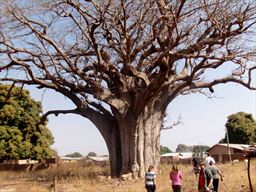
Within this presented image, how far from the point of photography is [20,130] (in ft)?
121

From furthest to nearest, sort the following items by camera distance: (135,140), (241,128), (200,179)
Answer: (241,128) → (135,140) → (200,179)

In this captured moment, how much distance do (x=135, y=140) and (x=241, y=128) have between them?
38.8m

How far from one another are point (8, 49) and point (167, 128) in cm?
1001

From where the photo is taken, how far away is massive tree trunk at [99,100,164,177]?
19250mm

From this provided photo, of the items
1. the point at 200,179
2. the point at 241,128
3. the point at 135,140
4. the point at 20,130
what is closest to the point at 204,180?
the point at 200,179

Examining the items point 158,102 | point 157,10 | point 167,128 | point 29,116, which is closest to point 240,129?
point 29,116

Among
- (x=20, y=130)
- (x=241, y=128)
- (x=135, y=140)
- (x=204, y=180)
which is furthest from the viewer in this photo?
(x=241, y=128)

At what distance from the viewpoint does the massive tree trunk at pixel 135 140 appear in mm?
19250

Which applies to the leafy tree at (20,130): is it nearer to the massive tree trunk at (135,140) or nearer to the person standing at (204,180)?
the massive tree trunk at (135,140)

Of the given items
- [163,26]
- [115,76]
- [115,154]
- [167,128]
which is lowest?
[115,154]

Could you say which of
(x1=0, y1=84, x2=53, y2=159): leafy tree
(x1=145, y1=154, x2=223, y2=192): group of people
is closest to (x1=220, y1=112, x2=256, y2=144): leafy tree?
(x1=0, y1=84, x2=53, y2=159): leafy tree

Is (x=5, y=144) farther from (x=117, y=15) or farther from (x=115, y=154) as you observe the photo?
(x=117, y=15)

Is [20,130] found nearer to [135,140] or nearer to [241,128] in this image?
[135,140]

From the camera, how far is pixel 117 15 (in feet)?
55.9
